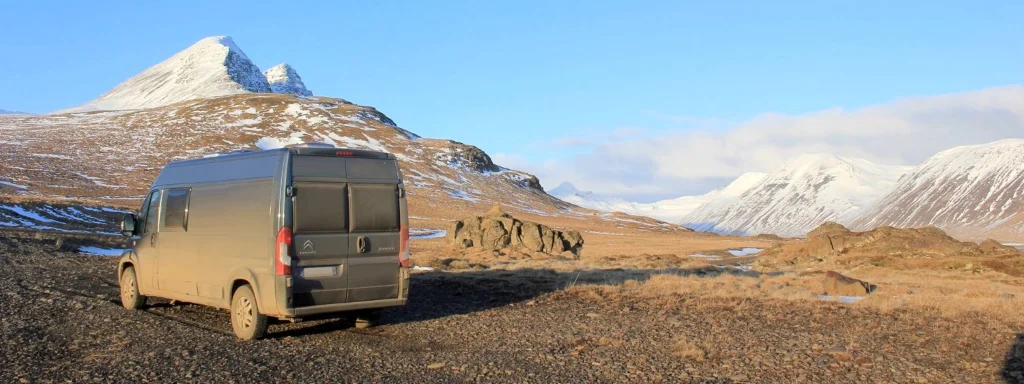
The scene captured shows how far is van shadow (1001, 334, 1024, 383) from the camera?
851cm

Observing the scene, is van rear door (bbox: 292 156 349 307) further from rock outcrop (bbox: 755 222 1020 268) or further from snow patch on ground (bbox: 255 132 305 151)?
snow patch on ground (bbox: 255 132 305 151)

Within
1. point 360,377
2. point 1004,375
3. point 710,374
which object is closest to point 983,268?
point 1004,375

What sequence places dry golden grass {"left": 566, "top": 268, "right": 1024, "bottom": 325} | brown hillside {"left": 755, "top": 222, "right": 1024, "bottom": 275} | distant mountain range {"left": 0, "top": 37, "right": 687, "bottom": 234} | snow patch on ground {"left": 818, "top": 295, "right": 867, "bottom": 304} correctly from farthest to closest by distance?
distant mountain range {"left": 0, "top": 37, "right": 687, "bottom": 234}
brown hillside {"left": 755, "top": 222, "right": 1024, "bottom": 275}
snow patch on ground {"left": 818, "top": 295, "right": 867, "bottom": 304}
dry golden grass {"left": 566, "top": 268, "right": 1024, "bottom": 325}

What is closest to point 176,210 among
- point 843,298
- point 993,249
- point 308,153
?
point 308,153

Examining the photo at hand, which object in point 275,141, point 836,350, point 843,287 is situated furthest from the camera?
point 275,141

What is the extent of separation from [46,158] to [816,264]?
105m

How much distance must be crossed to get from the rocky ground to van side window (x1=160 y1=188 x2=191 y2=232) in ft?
5.05

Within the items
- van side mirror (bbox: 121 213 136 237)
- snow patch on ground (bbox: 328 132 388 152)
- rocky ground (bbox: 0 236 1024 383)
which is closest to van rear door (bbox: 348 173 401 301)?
rocky ground (bbox: 0 236 1024 383)

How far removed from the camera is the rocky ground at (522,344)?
8633 mm

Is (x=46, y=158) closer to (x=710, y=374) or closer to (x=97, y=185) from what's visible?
(x=97, y=185)

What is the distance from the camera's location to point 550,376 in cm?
855

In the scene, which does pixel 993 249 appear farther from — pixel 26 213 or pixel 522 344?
pixel 26 213

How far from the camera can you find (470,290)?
17250 millimetres

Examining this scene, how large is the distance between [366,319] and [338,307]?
4.13 ft
